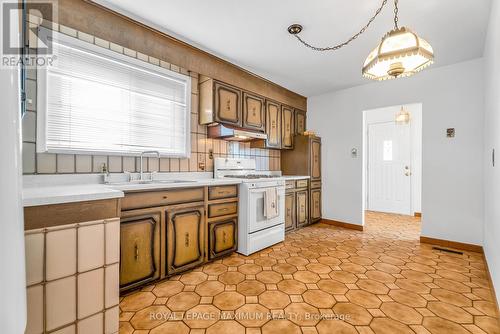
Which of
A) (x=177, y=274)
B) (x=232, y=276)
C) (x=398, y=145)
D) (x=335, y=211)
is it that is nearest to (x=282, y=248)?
(x=232, y=276)

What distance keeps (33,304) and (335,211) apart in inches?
161

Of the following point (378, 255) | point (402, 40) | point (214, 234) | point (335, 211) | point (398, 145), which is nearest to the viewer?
point (402, 40)

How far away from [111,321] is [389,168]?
5692mm

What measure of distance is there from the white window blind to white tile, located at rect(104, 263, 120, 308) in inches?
45.4

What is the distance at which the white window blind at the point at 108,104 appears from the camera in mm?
1898

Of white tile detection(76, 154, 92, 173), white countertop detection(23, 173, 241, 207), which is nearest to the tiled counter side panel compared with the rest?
white countertop detection(23, 173, 241, 207)

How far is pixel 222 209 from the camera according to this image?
2586 mm

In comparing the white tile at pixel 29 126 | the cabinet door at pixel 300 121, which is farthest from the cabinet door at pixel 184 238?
the cabinet door at pixel 300 121

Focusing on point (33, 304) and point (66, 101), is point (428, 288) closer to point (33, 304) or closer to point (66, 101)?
point (33, 304)

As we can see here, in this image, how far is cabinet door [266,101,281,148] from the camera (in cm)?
379

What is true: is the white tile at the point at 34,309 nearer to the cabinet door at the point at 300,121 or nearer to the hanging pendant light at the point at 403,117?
the cabinet door at the point at 300,121

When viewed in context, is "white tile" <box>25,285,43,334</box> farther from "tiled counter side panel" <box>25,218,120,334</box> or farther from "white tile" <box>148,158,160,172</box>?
"white tile" <box>148,158,160,172</box>

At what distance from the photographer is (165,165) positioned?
2598mm

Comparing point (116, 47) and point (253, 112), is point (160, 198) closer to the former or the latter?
point (116, 47)
